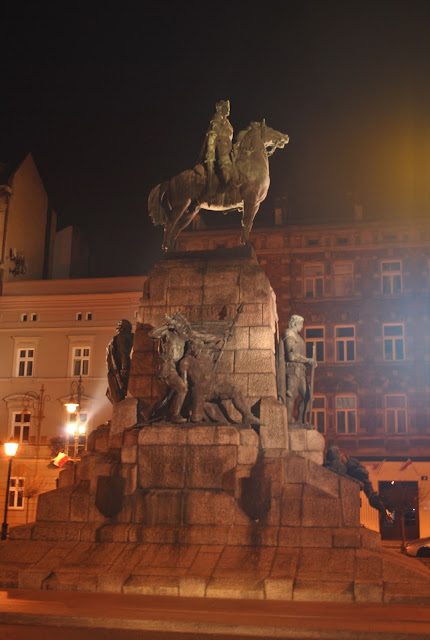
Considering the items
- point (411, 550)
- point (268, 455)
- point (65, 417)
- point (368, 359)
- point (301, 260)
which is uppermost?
point (301, 260)

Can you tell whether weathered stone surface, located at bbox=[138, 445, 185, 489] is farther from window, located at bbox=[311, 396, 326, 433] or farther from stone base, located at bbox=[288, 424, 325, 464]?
window, located at bbox=[311, 396, 326, 433]

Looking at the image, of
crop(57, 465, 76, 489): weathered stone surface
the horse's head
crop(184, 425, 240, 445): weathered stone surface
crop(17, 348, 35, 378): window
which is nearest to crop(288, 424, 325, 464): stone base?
crop(184, 425, 240, 445): weathered stone surface

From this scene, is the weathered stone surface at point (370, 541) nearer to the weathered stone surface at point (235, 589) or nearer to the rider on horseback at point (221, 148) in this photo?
the weathered stone surface at point (235, 589)

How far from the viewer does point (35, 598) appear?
10.8 meters

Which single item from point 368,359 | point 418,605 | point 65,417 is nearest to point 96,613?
point 418,605

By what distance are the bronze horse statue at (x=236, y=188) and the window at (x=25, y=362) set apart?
2362 centimetres

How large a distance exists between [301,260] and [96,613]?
3423 cm

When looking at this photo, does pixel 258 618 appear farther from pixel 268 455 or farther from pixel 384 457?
pixel 384 457

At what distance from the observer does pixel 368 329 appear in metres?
41.0

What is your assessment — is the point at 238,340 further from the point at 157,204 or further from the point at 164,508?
the point at 157,204

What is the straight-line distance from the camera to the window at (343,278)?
4194cm

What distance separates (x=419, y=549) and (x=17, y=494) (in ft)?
62.4

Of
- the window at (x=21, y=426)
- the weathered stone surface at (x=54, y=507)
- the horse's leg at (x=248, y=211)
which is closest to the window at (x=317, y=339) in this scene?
the window at (x=21, y=426)

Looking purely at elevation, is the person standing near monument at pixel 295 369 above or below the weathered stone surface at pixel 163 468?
above
